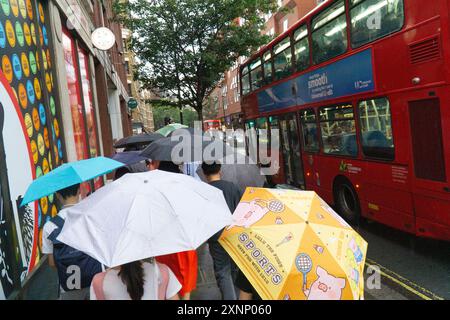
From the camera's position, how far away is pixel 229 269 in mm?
3719

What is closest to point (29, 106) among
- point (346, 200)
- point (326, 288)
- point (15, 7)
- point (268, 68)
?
point (15, 7)

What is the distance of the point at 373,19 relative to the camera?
6.21m

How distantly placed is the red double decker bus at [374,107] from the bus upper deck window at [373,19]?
0.01m

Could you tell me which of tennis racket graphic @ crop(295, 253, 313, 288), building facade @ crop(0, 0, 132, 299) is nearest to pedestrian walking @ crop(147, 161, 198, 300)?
tennis racket graphic @ crop(295, 253, 313, 288)

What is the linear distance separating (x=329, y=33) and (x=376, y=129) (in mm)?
2222

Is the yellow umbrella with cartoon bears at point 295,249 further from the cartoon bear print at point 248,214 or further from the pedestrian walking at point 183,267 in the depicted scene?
the pedestrian walking at point 183,267

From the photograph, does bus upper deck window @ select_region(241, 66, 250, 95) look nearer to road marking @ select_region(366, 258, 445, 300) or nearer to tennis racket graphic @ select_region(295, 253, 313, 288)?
road marking @ select_region(366, 258, 445, 300)

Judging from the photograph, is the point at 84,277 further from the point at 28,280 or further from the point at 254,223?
the point at 28,280

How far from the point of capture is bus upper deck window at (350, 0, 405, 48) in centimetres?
569

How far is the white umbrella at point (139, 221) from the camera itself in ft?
6.82

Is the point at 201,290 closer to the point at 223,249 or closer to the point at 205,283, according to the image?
the point at 205,283

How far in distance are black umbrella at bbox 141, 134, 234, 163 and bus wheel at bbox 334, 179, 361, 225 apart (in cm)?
327

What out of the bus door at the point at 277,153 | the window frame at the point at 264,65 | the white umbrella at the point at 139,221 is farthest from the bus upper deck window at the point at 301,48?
the white umbrella at the point at 139,221
